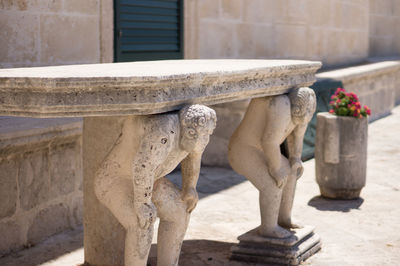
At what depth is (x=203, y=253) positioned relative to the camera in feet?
14.0

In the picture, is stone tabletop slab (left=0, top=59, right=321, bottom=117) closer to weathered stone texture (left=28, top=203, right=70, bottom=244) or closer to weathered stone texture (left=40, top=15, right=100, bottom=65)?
weathered stone texture (left=28, top=203, right=70, bottom=244)

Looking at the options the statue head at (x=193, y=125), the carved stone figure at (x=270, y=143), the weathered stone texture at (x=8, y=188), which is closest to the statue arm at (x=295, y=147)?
the carved stone figure at (x=270, y=143)

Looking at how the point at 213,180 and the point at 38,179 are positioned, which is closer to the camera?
the point at 38,179

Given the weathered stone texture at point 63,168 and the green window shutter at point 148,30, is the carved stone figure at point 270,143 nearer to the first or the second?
the weathered stone texture at point 63,168

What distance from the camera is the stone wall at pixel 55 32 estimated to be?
15.5 feet

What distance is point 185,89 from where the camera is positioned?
10.0 ft

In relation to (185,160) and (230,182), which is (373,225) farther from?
(185,160)

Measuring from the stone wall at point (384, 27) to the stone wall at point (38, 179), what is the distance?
32.2 ft

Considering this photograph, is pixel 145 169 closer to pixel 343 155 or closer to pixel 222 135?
pixel 343 155

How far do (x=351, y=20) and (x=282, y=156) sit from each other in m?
7.26

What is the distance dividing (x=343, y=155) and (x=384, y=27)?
8702mm

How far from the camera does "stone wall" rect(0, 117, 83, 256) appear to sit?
165 inches

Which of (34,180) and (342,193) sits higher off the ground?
(34,180)

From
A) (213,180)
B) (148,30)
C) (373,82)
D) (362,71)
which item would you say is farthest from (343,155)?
(373,82)
